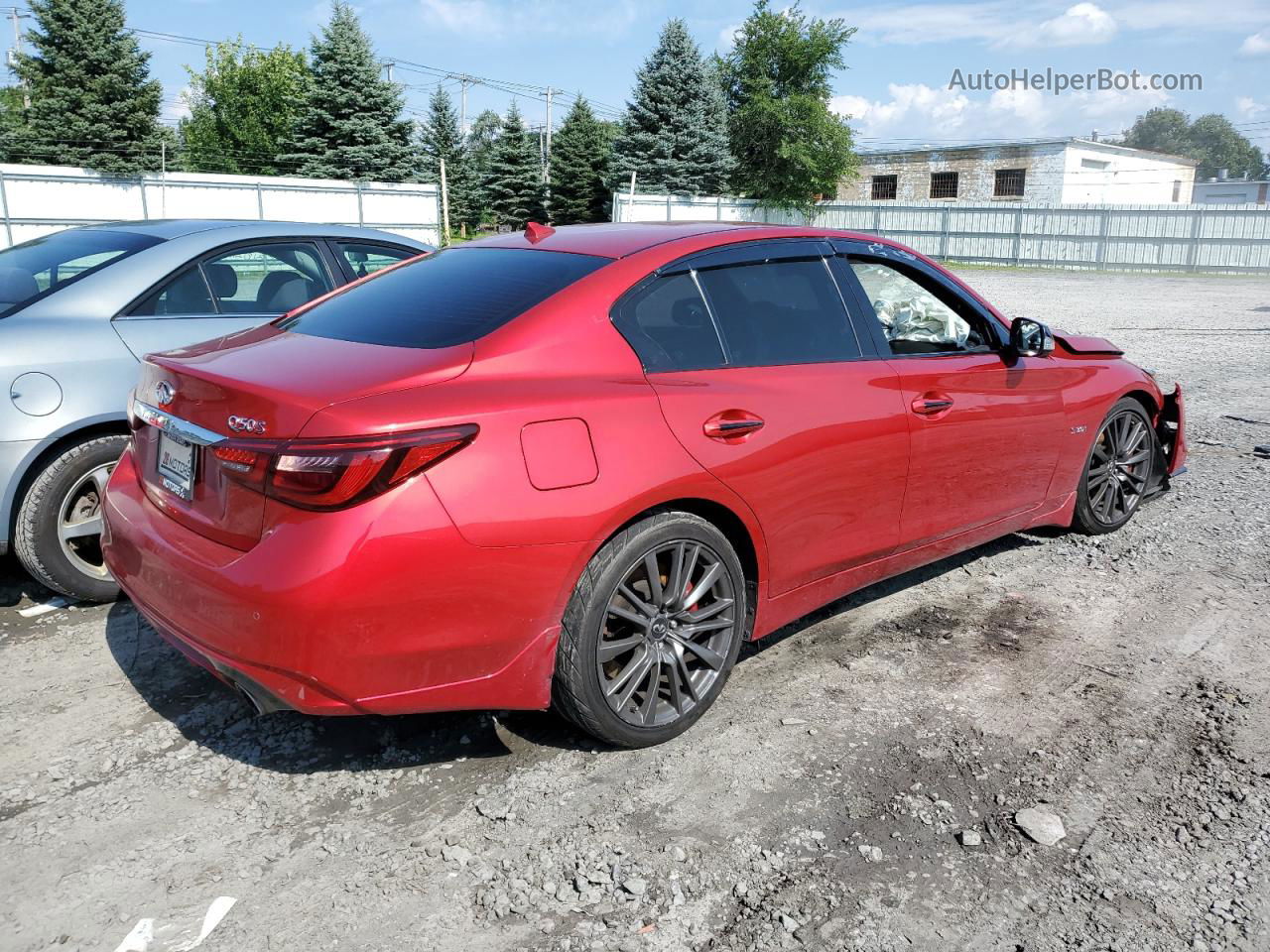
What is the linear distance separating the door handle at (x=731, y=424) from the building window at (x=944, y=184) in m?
57.2

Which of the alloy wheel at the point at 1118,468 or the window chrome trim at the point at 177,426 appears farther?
the alloy wheel at the point at 1118,468

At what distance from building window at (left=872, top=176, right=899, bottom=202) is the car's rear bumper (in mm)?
59680

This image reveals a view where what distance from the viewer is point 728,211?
141 ft

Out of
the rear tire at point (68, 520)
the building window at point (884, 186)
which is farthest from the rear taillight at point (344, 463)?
the building window at point (884, 186)

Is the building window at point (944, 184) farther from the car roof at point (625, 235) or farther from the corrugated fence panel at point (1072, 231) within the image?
the car roof at point (625, 235)

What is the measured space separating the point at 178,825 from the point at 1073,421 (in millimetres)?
4078

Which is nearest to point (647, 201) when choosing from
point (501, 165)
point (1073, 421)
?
point (501, 165)

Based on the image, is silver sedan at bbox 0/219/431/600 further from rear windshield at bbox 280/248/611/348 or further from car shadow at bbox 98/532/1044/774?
rear windshield at bbox 280/248/611/348

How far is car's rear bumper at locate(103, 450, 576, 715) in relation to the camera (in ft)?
8.49

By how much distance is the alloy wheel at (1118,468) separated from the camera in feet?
17.4

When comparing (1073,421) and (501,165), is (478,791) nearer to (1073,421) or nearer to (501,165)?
(1073,421)

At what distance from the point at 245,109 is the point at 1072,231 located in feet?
180

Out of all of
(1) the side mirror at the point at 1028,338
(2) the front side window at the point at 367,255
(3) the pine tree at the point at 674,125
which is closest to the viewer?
(1) the side mirror at the point at 1028,338

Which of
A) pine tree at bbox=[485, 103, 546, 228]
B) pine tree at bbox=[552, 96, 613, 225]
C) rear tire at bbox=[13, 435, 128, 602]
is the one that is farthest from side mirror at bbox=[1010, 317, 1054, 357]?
pine tree at bbox=[485, 103, 546, 228]
